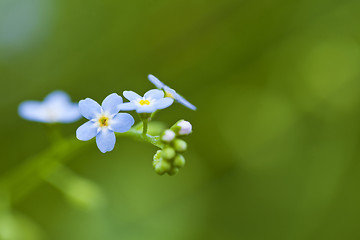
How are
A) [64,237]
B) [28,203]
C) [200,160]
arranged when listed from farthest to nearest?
1. [200,160]
2. [28,203]
3. [64,237]

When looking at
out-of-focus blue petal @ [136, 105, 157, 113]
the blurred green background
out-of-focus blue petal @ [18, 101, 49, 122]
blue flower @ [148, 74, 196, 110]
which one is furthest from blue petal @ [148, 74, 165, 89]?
the blurred green background

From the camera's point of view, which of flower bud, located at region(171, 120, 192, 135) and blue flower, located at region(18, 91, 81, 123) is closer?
flower bud, located at region(171, 120, 192, 135)

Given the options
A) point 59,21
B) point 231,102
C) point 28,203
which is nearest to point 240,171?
point 231,102

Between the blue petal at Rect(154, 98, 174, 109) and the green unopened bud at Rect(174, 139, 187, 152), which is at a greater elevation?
the blue petal at Rect(154, 98, 174, 109)

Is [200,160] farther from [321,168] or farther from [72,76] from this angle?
[72,76]

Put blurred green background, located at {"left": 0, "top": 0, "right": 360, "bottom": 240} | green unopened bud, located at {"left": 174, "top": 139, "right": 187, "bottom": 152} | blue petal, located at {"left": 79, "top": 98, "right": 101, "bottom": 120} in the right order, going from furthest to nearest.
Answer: blurred green background, located at {"left": 0, "top": 0, "right": 360, "bottom": 240} → blue petal, located at {"left": 79, "top": 98, "right": 101, "bottom": 120} → green unopened bud, located at {"left": 174, "top": 139, "right": 187, "bottom": 152}

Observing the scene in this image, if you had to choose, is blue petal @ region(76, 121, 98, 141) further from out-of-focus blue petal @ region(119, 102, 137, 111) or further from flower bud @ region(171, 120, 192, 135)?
flower bud @ region(171, 120, 192, 135)

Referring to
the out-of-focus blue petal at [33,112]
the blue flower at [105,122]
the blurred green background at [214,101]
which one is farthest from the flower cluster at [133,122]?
the blurred green background at [214,101]

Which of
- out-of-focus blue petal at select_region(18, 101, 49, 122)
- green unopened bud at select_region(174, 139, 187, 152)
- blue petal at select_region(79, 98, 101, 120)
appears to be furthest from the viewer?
out-of-focus blue petal at select_region(18, 101, 49, 122)
